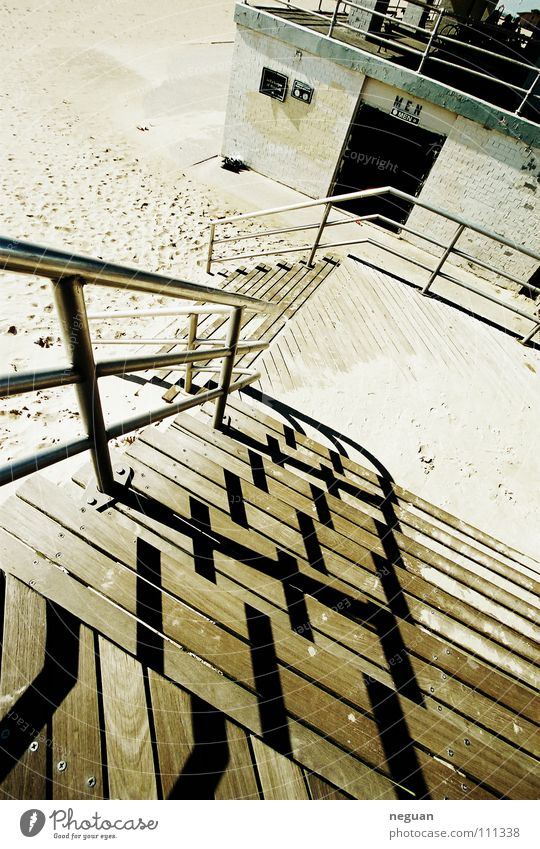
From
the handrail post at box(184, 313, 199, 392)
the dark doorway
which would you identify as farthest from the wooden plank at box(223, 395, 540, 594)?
the dark doorway

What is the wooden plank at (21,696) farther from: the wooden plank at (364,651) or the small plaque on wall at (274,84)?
the small plaque on wall at (274,84)

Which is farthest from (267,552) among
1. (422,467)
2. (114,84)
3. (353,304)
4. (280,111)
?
(114,84)

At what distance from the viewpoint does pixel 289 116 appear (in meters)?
8.95

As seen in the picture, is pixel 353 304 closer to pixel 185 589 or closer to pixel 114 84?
pixel 185 589

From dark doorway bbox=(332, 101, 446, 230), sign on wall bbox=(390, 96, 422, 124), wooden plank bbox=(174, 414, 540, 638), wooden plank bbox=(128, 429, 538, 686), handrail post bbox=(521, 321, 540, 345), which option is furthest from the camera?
dark doorway bbox=(332, 101, 446, 230)

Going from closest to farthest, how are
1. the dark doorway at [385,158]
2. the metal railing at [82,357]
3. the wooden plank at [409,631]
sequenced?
the metal railing at [82,357]
the wooden plank at [409,631]
the dark doorway at [385,158]

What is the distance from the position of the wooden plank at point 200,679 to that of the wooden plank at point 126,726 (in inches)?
2.5

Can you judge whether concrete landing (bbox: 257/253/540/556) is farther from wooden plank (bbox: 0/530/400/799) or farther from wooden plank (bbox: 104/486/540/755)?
wooden plank (bbox: 0/530/400/799)

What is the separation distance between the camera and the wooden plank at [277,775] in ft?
4.76

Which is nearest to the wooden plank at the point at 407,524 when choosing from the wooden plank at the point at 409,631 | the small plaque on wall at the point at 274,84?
the wooden plank at the point at 409,631

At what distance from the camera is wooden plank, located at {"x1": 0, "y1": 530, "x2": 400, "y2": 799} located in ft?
4.98

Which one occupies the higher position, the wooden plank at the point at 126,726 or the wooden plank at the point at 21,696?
the wooden plank at the point at 21,696

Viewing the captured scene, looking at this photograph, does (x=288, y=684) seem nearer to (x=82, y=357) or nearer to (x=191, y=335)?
(x=82, y=357)

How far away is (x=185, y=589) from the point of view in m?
1.80
